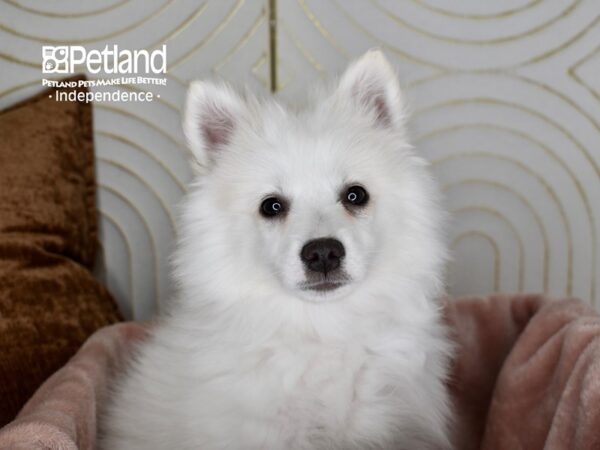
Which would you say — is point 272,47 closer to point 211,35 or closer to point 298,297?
point 211,35

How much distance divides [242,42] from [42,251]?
1179 mm

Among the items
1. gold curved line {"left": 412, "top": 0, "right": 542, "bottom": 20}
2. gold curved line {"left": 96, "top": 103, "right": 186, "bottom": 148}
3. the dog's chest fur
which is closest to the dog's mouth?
the dog's chest fur

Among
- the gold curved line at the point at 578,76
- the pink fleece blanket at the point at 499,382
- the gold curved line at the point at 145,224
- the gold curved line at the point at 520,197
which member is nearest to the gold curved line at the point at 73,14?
the gold curved line at the point at 145,224

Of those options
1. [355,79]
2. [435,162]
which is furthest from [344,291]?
[435,162]

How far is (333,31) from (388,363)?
1.60 metres

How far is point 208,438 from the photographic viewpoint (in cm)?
184

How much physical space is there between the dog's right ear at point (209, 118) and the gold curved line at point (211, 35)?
39.3 inches

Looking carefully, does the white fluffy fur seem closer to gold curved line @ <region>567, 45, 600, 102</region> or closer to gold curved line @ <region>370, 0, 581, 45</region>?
gold curved line @ <region>370, 0, 581, 45</region>

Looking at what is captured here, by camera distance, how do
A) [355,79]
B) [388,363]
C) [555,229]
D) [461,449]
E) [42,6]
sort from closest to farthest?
[388,363] → [355,79] → [461,449] → [42,6] → [555,229]

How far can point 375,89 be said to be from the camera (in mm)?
2143

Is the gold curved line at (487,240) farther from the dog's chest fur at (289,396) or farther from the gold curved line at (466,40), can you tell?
the dog's chest fur at (289,396)

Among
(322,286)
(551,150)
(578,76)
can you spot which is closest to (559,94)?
(578,76)

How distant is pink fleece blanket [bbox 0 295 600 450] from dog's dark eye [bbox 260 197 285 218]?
2.42ft

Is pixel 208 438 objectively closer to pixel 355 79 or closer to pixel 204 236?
pixel 204 236
